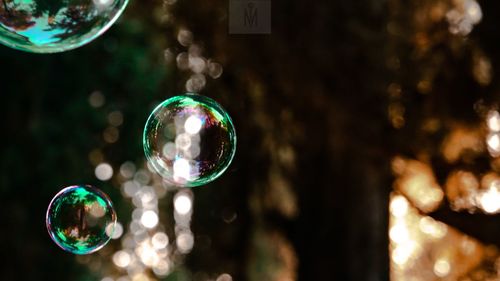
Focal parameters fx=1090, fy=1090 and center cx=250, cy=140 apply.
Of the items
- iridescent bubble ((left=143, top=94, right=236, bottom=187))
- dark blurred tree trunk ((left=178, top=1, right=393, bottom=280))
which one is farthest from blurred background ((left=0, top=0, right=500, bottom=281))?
iridescent bubble ((left=143, top=94, right=236, bottom=187))

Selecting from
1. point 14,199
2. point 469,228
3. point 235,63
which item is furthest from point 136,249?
point 469,228

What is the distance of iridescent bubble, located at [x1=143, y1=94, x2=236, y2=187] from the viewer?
4961 mm

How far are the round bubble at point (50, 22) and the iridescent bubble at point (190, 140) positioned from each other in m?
0.91

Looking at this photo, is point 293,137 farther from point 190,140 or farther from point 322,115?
point 190,140

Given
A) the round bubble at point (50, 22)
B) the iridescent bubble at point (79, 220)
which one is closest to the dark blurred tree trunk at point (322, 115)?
the iridescent bubble at point (79, 220)

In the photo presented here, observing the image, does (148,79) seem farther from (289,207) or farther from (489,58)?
(489,58)

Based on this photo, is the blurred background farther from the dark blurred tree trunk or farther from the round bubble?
the round bubble

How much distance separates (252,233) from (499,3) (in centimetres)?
229

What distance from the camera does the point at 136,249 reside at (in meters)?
9.24

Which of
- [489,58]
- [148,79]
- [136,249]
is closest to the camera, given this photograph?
[489,58]

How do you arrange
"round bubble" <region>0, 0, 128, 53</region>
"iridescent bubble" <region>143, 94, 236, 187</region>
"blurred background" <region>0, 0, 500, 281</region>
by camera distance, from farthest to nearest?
"blurred background" <region>0, 0, 500, 281</region>
"iridescent bubble" <region>143, 94, 236, 187</region>
"round bubble" <region>0, 0, 128, 53</region>

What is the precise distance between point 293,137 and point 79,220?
2.38 meters

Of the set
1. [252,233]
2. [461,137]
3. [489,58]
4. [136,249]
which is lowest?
[136,249]

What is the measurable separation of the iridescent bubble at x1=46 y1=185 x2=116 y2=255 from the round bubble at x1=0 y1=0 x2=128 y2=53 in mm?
1225
